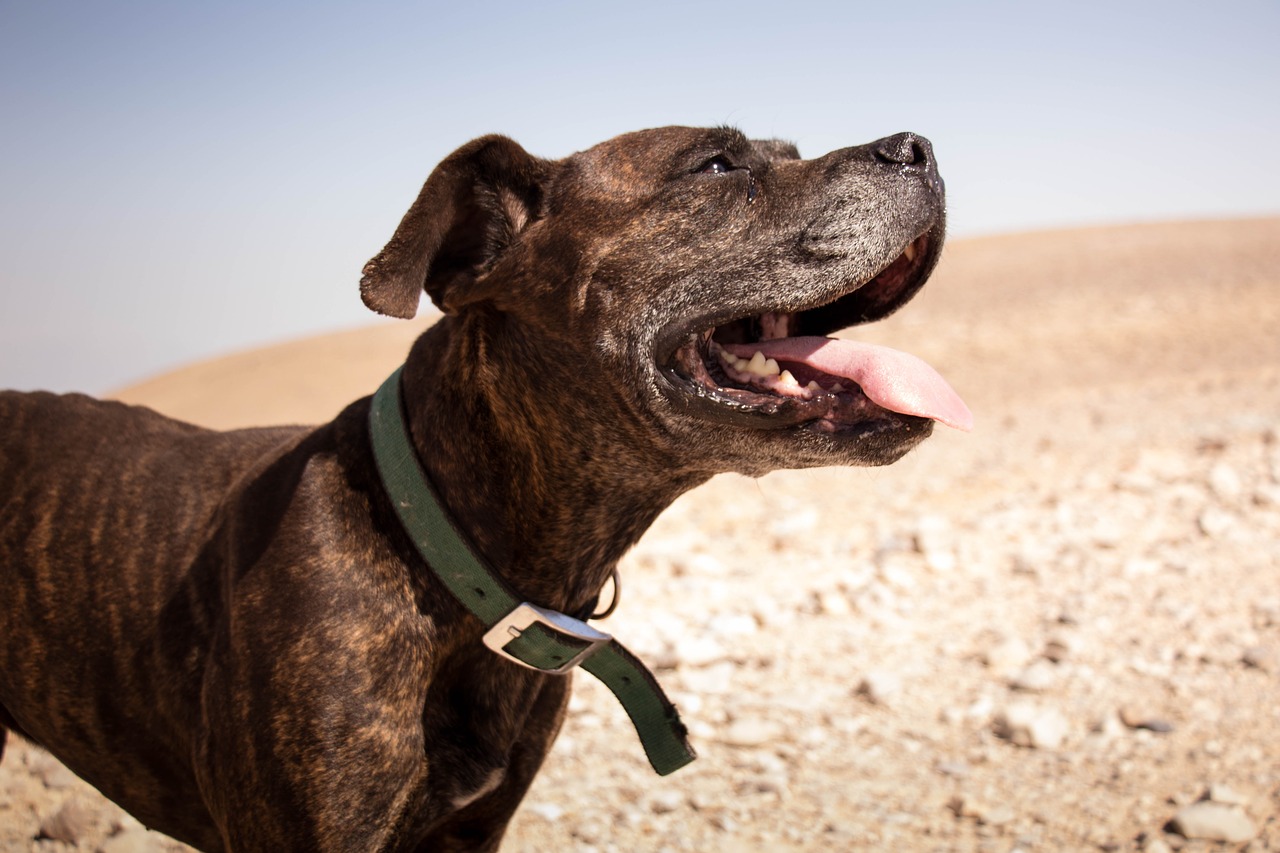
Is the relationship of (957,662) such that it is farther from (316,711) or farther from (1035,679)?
(316,711)

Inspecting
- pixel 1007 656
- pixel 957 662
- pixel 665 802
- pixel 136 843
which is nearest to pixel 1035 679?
pixel 1007 656

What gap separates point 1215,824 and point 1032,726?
80cm

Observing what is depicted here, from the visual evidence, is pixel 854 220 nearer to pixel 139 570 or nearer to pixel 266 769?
pixel 266 769

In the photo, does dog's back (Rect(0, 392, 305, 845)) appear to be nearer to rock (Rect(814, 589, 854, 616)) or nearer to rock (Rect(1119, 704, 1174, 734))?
rock (Rect(814, 589, 854, 616))

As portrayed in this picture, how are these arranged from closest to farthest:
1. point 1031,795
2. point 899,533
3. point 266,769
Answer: point 266,769 → point 1031,795 → point 899,533

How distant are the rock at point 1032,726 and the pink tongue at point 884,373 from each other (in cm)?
196

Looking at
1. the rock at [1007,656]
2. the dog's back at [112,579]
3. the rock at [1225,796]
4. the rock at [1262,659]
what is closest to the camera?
the dog's back at [112,579]

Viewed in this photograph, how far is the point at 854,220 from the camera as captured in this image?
2650 millimetres

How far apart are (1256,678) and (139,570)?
415cm

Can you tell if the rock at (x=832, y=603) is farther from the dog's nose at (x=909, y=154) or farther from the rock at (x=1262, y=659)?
the dog's nose at (x=909, y=154)

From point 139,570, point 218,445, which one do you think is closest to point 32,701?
point 139,570

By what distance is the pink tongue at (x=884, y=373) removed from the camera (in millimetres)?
2607

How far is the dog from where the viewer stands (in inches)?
96.7

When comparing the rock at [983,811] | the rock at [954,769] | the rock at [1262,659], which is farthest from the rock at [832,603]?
the rock at [1262,659]
